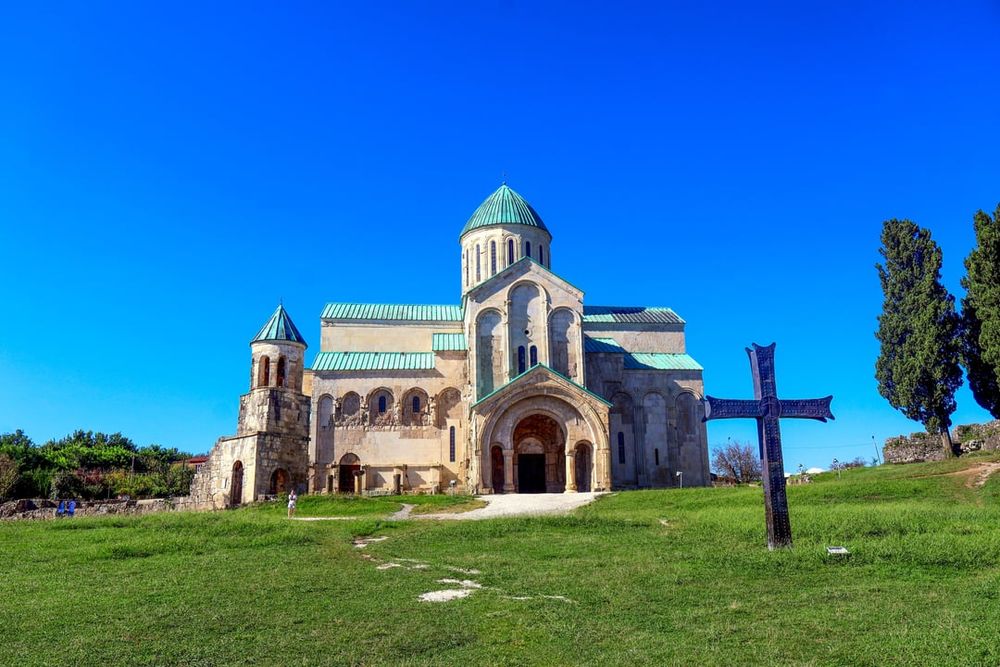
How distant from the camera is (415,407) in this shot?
3709 centimetres

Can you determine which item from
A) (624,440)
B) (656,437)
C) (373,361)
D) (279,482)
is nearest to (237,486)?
(279,482)

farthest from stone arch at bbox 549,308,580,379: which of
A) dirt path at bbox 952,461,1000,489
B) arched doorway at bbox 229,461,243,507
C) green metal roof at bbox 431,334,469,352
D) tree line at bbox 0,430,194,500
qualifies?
tree line at bbox 0,430,194,500

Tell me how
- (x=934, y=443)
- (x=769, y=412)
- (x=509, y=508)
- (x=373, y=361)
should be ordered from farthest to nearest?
(x=373, y=361), (x=934, y=443), (x=509, y=508), (x=769, y=412)

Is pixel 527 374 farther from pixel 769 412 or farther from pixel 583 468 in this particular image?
pixel 769 412

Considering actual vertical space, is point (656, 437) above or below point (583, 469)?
above

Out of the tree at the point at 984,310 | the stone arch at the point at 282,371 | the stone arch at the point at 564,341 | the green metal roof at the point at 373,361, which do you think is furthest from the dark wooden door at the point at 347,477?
the tree at the point at 984,310

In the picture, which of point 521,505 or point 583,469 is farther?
point 583,469

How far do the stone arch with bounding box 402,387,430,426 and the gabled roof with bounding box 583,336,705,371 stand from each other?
8.07 metres

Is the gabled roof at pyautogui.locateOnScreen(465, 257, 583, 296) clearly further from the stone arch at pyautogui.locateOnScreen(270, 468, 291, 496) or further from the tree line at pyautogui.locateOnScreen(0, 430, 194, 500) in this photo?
the tree line at pyautogui.locateOnScreen(0, 430, 194, 500)

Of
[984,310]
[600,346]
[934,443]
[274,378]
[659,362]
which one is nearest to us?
[984,310]

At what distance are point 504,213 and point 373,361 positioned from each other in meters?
10.4

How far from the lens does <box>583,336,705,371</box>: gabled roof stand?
38312 mm

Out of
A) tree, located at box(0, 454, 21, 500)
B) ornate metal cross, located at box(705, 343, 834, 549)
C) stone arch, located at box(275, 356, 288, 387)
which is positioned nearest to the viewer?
ornate metal cross, located at box(705, 343, 834, 549)

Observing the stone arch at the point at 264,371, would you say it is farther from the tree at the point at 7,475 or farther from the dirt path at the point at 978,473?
the dirt path at the point at 978,473
